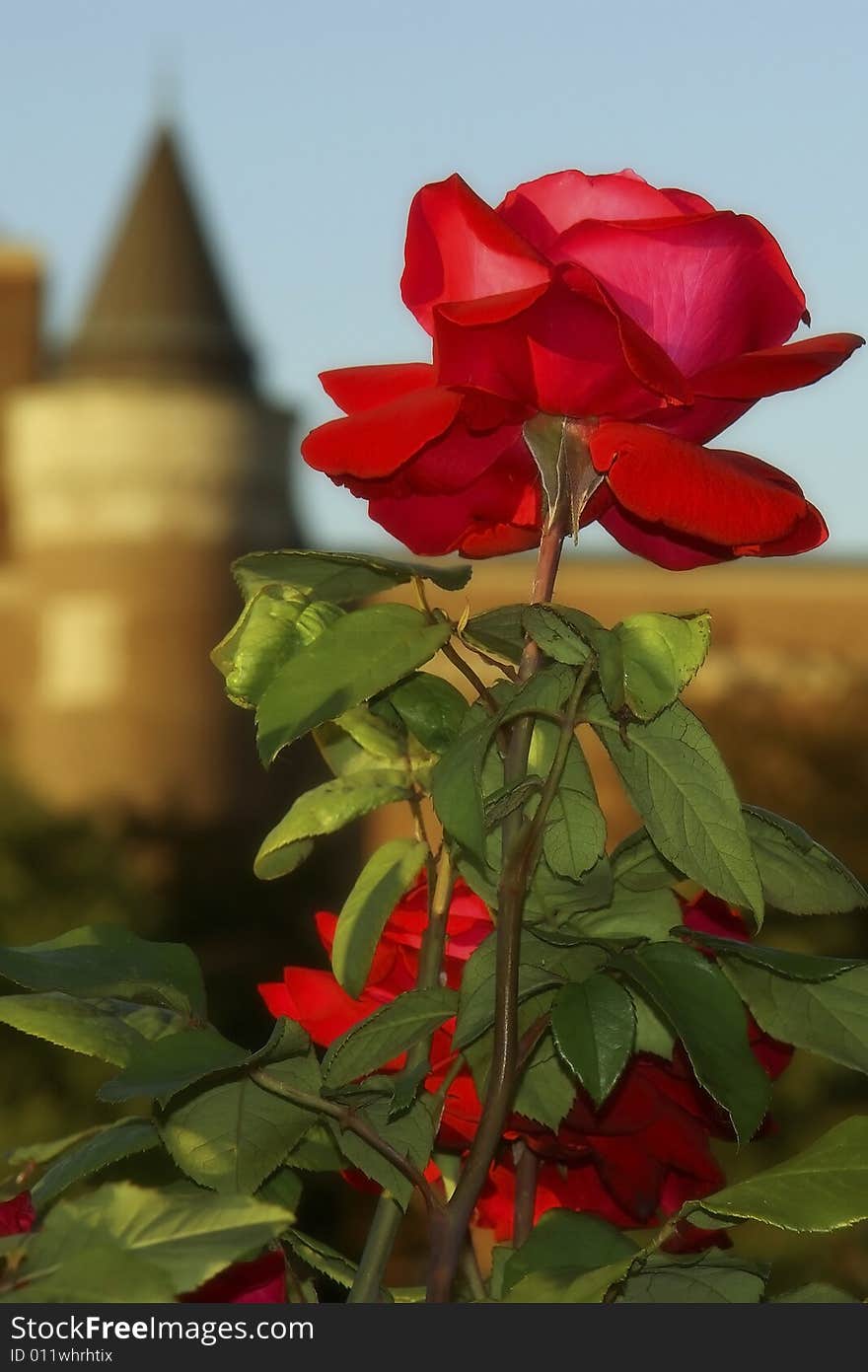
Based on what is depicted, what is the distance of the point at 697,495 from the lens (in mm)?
691

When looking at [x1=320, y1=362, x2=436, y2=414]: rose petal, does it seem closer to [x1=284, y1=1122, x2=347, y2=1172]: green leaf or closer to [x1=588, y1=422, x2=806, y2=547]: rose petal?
[x1=588, y1=422, x2=806, y2=547]: rose petal

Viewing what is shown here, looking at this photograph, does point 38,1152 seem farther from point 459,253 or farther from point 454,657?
point 459,253

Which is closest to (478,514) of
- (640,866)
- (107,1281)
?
(640,866)

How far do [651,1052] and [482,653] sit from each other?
16cm

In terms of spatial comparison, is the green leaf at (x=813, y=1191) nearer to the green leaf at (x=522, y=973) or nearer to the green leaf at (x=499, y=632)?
the green leaf at (x=522, y=973)

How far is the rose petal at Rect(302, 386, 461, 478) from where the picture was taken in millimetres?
698

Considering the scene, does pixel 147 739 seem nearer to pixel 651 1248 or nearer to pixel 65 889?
pixel 65 889

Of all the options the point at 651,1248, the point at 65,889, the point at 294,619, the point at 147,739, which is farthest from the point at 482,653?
the point at 147,739

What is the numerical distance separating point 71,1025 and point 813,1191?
24 cm

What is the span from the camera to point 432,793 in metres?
0.67

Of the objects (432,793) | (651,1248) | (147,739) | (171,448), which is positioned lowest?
(147,739)

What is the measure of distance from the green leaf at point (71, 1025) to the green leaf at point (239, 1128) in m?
0.04

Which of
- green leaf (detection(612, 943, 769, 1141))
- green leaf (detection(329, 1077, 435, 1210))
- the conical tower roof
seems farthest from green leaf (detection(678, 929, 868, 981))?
the conical tower roof

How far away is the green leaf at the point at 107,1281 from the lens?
1.69 ft
